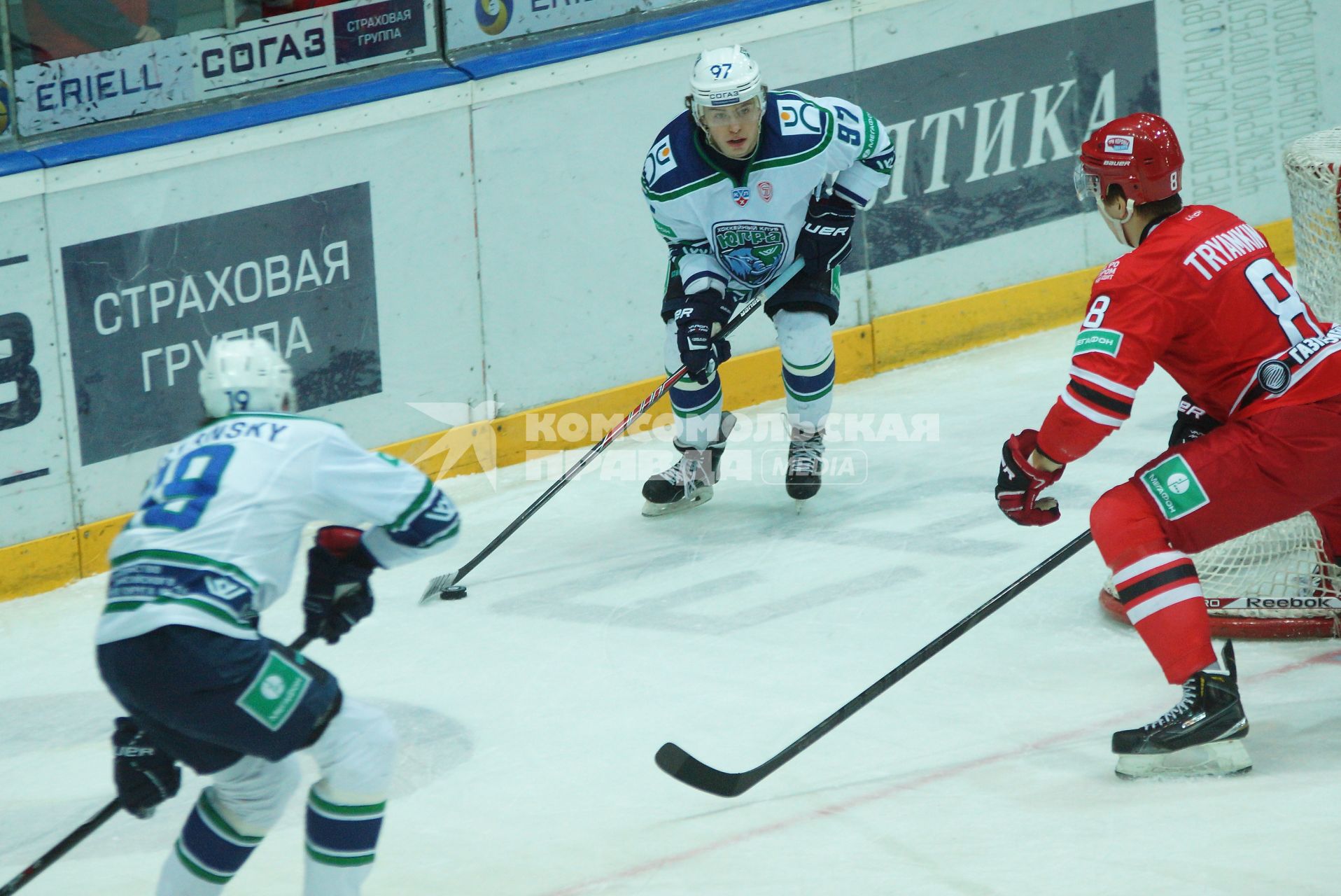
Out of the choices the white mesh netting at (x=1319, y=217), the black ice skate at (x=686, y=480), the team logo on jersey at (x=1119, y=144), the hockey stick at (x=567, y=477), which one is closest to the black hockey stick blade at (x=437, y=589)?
the hockey stick at (x=567, y=477)

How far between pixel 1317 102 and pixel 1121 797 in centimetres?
469

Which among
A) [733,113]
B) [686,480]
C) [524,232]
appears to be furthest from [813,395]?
[524,232]

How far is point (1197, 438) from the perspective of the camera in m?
3.20

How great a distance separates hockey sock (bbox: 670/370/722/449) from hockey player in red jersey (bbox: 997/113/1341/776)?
1.84 m

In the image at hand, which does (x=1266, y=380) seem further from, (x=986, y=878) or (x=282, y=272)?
(x=282, y=272)

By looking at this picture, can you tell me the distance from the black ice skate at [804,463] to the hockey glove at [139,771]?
8.64 feet

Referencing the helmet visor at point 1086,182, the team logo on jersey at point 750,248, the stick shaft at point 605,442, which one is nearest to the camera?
the helmet visor at point 1086,182

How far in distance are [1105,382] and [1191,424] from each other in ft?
1.34

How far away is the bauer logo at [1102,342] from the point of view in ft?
9.86

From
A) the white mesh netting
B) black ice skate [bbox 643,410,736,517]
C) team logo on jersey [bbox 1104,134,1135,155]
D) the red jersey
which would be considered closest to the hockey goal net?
the white mesh netting

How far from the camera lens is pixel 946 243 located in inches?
250

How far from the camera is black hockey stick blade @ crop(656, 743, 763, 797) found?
3139 mm

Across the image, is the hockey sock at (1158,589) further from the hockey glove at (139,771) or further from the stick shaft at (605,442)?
the stick shaft at (605,442)

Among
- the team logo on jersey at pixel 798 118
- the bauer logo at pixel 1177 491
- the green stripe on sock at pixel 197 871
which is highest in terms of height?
the team logo on jersey at pixel 798 118
